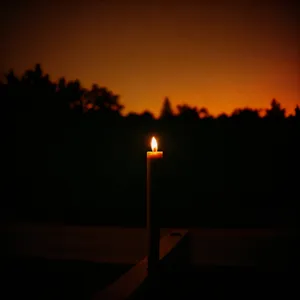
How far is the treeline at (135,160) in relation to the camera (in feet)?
25.4

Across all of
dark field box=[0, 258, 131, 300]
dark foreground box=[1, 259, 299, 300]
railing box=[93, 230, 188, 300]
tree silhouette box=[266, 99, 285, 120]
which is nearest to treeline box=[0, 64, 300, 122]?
tree silhouette box=[266, 99, 285, 120]

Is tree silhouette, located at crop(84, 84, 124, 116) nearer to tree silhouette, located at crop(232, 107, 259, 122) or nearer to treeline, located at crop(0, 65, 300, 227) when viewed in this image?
treeline, located at crop(0, 65, 300, 227)

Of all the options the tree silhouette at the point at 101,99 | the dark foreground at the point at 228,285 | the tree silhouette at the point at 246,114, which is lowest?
the dark foreground at the point at 228,285

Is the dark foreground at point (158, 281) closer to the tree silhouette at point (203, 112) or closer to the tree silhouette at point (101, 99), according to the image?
the tree silhouette at point (203, 112)

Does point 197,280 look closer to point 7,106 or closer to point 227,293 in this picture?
point 227,293

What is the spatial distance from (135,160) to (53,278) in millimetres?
6042

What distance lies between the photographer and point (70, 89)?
34.9ft

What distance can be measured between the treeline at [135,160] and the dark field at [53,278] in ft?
12.8

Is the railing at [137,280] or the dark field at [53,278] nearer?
the railing at [137,280]

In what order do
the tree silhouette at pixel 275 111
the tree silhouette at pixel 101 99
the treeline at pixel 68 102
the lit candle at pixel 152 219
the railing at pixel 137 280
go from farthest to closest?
the tree silhouette at pixel 101 99
the treeline at pixel 68 102
the tree silhouette at pixel 275 111
the lit candle at pixel 152 219
the railing at pixel 137 280

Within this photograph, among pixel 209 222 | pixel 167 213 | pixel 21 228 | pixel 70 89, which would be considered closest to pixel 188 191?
pixel 167 213

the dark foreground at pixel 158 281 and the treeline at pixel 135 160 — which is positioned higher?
the treeline at pixel 135 160

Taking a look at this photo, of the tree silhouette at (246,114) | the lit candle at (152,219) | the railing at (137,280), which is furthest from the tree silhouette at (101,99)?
the lit candle at (152,219)

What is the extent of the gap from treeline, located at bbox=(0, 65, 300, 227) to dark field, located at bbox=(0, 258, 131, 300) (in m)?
3.90
